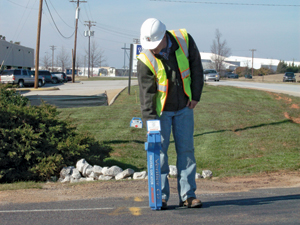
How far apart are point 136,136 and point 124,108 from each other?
197 inches

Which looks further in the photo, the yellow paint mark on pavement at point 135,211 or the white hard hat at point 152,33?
the yellow paint mark on pavement at point 135,211

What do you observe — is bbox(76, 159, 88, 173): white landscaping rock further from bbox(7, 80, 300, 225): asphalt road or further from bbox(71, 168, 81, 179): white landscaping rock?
bbox(7, 80, 300, 225): asphalt road

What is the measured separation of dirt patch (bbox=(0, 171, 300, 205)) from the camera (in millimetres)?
4715

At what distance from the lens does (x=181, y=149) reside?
4.05 m

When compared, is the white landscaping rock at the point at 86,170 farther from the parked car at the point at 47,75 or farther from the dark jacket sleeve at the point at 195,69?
the parked car at the point at 47,75

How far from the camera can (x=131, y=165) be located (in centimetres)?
756

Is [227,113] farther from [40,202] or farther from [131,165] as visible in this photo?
[40,202]

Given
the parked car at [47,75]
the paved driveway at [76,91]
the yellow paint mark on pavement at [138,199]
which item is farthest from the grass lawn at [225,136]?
the parked car at [47,75]

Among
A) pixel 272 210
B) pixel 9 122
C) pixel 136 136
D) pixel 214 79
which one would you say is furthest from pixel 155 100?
pixel 214 79

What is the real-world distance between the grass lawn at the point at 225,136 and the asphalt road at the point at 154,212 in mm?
2545

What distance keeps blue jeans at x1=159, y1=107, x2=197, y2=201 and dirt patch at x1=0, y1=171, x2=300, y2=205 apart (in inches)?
32.0

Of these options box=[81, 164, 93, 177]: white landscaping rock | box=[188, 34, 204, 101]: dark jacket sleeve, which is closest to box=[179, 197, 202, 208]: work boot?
box=[188, 34, 204, 101]: dark jacket sleeve

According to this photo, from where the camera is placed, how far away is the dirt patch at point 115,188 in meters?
4.71

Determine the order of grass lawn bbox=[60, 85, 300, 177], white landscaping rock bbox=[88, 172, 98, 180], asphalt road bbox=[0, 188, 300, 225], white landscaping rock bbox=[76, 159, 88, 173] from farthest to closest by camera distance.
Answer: grass lawn bbox=[60, 85, 300, 177] < white landscaping rock bbox=[76, 159, 88, 173] < white landscaping rock bbox=[88, 172, 98, 180] < asphalt road bbox=[0, 188, 300, 225]
